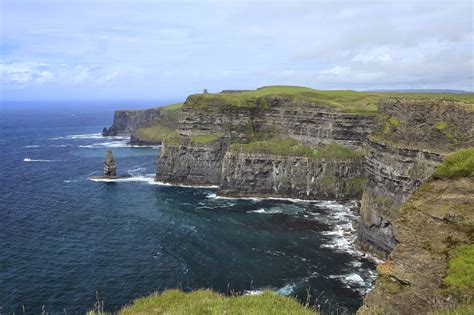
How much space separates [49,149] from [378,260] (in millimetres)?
153154

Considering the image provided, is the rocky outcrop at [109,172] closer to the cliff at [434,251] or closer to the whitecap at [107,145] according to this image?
the whitecap at [107,145]

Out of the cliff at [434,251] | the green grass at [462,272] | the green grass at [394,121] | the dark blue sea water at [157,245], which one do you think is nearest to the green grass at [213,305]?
the cliff at [434,251]

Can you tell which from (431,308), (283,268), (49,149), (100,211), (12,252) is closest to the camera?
(431,308)

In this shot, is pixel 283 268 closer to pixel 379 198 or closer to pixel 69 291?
pixel 379 198

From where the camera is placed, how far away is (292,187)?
101000 mm

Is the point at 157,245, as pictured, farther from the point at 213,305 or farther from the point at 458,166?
the point at 458,166

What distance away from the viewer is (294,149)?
106 meters

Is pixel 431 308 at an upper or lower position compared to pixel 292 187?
upper

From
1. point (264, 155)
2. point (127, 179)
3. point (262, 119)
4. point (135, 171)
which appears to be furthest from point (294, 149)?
point (135, 171)

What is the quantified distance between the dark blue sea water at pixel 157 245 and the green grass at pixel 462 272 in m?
19.4

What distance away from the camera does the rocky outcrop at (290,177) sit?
324 ft

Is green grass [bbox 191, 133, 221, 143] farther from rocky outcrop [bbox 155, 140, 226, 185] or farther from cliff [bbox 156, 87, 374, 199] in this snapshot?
rocky outcrop [bbox 155, 140, 226, 185]

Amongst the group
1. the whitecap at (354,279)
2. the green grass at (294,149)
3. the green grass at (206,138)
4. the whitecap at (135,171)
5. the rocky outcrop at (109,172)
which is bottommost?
the whitecap at (354,279)

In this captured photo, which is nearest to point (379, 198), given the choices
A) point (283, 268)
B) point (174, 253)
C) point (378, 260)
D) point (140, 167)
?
point (378, 260)
